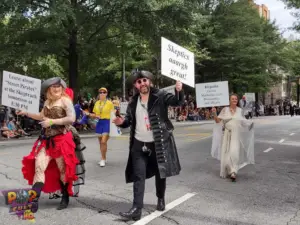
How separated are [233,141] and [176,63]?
2.69 metres

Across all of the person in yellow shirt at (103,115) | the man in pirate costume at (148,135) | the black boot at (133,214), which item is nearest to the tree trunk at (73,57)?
the person in yellow shirt at (103,115)

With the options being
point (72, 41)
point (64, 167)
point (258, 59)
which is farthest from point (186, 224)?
point (258, 59)

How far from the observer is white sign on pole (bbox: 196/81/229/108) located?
7430mm

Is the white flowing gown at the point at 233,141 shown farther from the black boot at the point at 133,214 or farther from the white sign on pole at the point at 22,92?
the white sign on pole at the point at 22,92

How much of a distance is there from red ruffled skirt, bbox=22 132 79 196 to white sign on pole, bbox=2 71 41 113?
1.85ft

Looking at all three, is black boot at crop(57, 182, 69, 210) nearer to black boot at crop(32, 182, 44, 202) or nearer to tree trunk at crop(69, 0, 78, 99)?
black boot at crop(32, 182, 44, 202)

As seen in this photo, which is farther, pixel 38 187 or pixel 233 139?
pixel 233 139

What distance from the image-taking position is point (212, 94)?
295 inches

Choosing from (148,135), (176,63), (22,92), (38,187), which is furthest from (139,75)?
(38,187)

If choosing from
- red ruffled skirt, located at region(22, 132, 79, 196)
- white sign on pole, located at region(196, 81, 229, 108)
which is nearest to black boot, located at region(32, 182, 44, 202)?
red ruffled skirt, located at region(22, 132, 79, 196)

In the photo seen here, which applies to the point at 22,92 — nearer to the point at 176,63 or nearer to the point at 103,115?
the point at 176,63

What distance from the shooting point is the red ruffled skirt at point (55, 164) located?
494 cm

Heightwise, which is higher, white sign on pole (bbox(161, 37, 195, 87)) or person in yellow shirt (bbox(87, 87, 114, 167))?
white sign on pole (bbox(161, 37, 195, 87))

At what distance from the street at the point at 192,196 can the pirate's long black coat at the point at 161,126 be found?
581 mm
